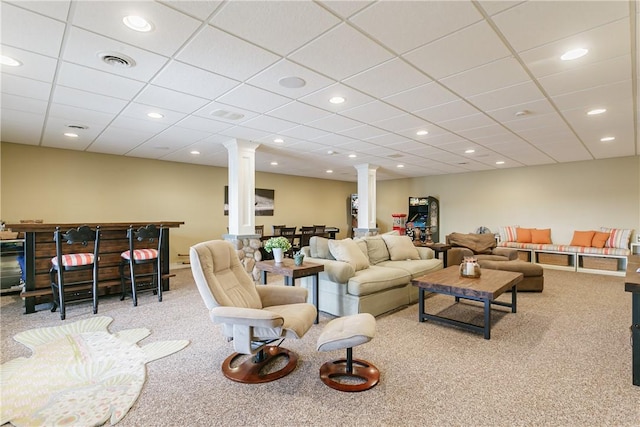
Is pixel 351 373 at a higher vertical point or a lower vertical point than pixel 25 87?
lower

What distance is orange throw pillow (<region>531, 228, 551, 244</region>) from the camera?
788 centimetres

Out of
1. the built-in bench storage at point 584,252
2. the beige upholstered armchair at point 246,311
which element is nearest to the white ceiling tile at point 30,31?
the beige upholstered armchair at point 246,311

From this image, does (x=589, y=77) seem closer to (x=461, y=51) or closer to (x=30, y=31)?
(x=461, y=51)

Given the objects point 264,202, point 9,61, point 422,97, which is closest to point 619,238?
point 422,97

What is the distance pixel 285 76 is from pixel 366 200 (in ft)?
17.8

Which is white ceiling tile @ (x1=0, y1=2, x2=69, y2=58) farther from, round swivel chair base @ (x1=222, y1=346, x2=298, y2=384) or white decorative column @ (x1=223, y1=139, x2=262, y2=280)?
white decorative column @ (x1=223, y1=139, x2=262, y2=280)

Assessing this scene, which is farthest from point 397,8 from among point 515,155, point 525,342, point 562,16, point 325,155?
point 515,155

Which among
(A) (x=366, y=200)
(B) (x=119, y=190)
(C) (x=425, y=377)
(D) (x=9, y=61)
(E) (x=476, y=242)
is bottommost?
(C) (x=425, y=377)

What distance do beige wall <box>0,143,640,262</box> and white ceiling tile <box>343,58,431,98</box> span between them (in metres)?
5.97

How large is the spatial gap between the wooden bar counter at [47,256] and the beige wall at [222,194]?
2291 millimetres

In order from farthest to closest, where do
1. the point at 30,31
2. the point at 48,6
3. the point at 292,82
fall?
the point at 292,82 → the point at 30,31 → the point at 48,6

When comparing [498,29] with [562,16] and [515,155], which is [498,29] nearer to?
[562,16]

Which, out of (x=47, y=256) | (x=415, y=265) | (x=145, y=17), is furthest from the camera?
(x=415, y=265)

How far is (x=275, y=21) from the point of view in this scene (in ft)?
6.79
